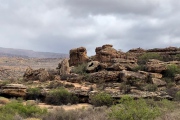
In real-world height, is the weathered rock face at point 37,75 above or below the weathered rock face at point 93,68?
below

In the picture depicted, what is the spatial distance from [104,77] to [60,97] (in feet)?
26.9

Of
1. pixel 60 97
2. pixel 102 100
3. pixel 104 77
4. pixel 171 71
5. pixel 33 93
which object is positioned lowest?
pixel 60 97

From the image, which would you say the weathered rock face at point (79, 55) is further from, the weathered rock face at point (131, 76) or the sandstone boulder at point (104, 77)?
the weathered rock face at point (131, 76)

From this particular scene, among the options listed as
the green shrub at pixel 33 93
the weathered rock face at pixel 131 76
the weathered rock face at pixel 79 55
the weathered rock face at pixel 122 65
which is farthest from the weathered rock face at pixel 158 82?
the weathered rock face at pixel 79 55

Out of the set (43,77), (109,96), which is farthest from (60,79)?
(109,96)

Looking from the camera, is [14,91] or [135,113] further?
[14,91]

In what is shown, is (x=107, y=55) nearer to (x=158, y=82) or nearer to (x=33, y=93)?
(x=158, y=82)

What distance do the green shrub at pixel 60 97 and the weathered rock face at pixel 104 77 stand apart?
6.79m

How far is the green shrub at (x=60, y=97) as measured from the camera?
26150 mm

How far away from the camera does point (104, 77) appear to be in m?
33.2

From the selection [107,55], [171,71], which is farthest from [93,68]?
[171,71]

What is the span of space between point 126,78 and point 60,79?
9.07 m

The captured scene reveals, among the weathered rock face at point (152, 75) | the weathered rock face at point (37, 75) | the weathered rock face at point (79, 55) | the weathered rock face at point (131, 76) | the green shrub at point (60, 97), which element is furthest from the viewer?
the weathered rock face at point (79, 55)

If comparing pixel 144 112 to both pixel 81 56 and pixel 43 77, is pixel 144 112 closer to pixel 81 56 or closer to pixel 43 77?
pixel 43 77
